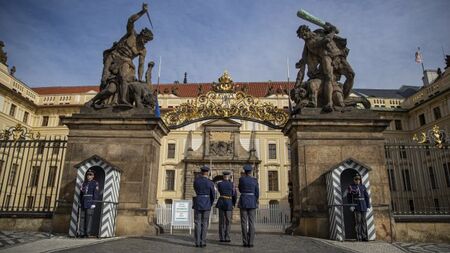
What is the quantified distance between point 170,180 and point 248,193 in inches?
1118

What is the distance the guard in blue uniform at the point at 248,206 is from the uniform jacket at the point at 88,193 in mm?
3375

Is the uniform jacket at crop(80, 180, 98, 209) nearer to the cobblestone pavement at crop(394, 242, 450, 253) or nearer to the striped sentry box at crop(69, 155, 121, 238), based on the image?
the striped sentry box at crop(69, 155, 121, 238)

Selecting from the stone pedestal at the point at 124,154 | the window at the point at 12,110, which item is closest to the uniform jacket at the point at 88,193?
the stone pedestal at the point at 124,154

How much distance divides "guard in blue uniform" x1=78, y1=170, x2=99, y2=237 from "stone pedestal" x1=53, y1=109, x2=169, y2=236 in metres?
0.70

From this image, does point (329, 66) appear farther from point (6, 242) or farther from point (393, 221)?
point (6, 242)

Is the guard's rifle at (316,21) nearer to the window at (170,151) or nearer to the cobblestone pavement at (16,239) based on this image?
the cobblestone pavement at (16,239)

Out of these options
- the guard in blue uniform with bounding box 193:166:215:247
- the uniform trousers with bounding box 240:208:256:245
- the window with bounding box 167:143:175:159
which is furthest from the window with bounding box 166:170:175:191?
the uniform trousers with bounding box 240:208:256:245

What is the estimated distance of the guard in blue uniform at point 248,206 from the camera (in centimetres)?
597

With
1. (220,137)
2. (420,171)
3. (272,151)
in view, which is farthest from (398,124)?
(420,171)

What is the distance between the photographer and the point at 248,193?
21.1 feet

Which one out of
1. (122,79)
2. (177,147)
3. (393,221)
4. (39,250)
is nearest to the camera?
(39,250)

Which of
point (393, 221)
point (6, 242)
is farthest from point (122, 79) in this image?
point (393, 221)

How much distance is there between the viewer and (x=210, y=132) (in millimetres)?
32844

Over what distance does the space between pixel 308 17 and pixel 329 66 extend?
1606 millimetres
